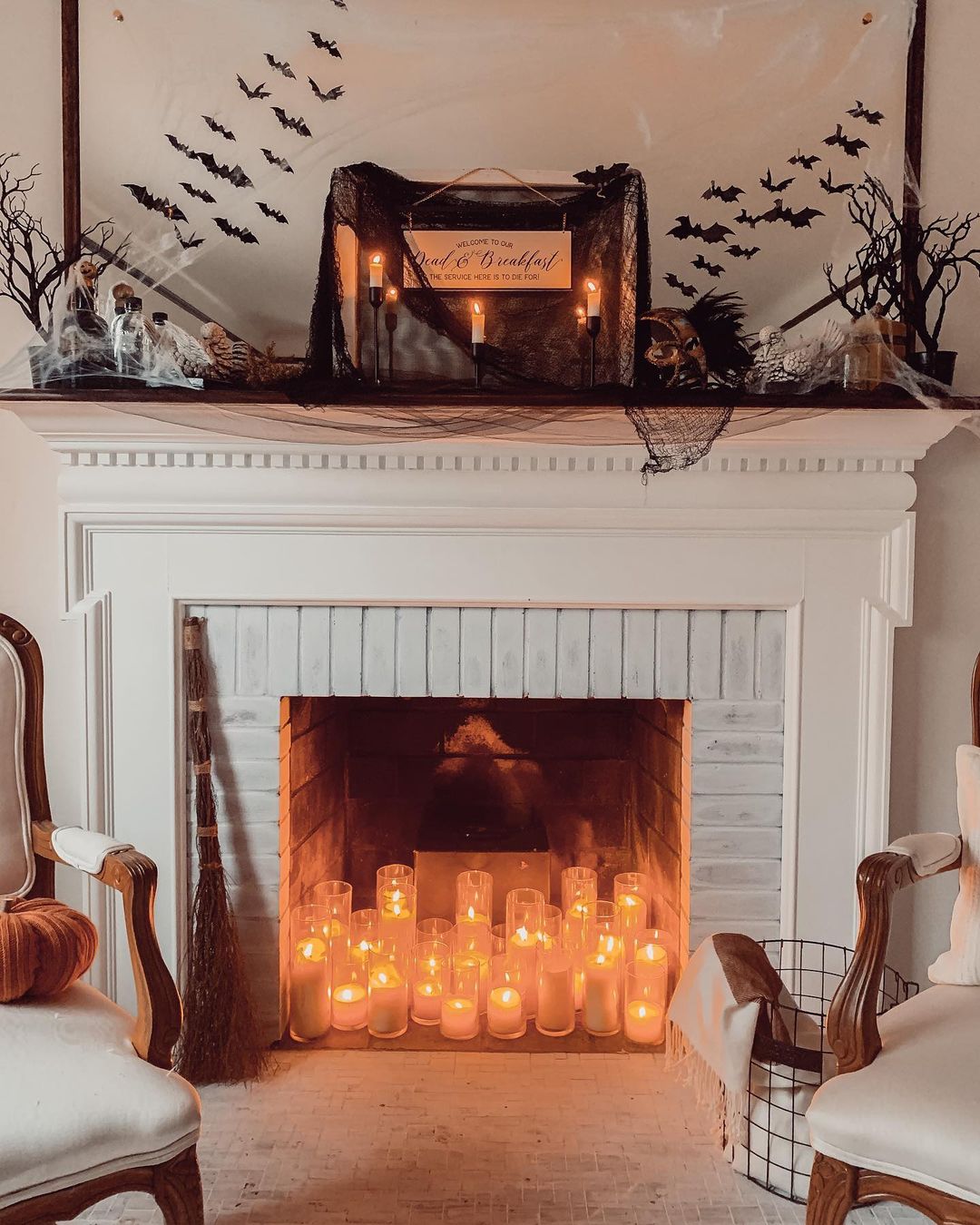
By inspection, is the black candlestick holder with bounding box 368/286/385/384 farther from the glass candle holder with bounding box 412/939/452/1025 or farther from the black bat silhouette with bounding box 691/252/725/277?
the glass candle holder with bounding box 412/939/452/1025

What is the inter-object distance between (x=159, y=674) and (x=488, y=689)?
2.11 feet

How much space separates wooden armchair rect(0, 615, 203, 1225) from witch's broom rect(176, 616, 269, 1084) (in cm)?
46

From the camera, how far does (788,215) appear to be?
1853mm

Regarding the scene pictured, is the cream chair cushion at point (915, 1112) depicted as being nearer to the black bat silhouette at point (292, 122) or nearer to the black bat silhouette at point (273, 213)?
the black bat silhouette at point (273, 213)

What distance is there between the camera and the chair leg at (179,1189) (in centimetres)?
122

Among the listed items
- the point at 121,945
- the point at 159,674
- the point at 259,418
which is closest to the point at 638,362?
the point at 259,418

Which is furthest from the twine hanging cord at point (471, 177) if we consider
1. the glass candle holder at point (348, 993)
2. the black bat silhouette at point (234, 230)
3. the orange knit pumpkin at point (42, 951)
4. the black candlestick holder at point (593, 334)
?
the glass candle holder at point (348, 993)

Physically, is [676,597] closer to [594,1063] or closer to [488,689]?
[488,689]

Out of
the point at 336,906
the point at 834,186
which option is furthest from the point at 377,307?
the point at 336,906

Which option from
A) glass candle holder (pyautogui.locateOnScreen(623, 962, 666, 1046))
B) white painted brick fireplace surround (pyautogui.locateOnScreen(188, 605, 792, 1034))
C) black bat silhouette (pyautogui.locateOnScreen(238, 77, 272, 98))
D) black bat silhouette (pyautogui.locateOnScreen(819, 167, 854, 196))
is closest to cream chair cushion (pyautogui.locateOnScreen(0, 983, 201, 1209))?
white painted brick fireplace surround (pyautogui.locateOnScreen(188, 605, 792, 1034))

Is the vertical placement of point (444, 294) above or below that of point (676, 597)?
above

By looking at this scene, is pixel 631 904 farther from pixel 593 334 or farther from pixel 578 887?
pixel 593 334

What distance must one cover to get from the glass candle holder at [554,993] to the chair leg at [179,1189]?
0.95 m

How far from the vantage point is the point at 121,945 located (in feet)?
6.45
